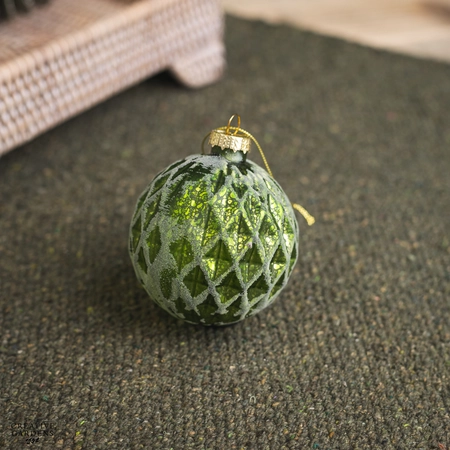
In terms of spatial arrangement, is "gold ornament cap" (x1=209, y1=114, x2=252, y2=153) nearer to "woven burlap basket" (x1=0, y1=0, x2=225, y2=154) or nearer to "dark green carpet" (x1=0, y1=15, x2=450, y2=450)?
"dark green carpet" (x1=0, y1=15, x2=450, y2=450)

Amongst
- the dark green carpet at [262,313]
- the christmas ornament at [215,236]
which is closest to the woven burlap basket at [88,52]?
the dark green carpet at [262,313]

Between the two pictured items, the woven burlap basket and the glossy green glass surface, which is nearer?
the glossy green glass surface

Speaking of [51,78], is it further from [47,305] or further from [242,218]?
[242,218]

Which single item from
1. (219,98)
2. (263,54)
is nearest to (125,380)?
(219,98)

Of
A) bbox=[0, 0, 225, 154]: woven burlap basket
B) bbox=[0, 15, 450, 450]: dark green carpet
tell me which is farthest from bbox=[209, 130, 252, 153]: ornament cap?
bbox=[0, 0, 225, 154]: woven burlap basket

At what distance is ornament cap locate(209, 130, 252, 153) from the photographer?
0.70 metres

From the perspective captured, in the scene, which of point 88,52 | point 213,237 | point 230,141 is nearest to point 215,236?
point 213,237

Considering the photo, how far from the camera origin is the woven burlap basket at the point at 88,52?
A: 1.04 metres

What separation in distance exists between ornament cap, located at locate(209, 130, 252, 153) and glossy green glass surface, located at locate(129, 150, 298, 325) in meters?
0.02

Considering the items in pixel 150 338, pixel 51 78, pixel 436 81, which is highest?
pixel 51 78

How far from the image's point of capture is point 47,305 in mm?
838

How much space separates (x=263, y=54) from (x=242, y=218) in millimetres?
1061

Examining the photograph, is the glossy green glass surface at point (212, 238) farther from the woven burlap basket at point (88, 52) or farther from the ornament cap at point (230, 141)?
the woven burlap basket at point (88, 52)

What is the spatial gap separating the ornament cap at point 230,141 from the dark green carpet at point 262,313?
27 centimetres
